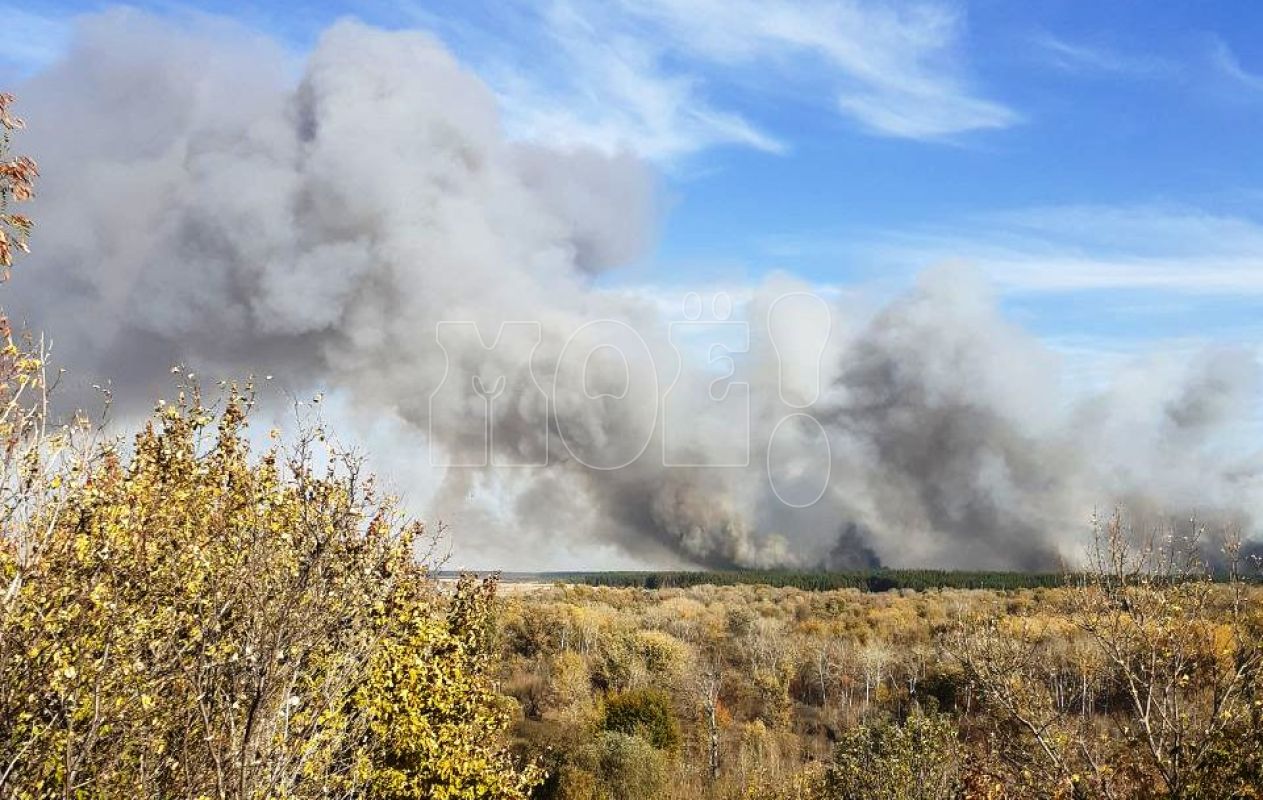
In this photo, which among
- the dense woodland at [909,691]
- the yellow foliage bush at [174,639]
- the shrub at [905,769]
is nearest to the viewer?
the yellow foliage bush at [174,639]

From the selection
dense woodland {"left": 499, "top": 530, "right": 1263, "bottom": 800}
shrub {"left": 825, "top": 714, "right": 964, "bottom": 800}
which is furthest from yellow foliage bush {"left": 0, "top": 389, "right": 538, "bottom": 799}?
shrub {"left": 825, "top": 714, "right": 964, "bottom": 800}

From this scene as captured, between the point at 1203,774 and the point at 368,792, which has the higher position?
the point at 1203,774

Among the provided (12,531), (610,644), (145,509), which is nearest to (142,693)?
(12,531)

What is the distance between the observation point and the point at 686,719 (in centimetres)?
4712

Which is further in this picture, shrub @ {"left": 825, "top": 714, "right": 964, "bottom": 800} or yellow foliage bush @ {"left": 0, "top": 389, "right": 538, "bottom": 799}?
shrub @ {"left": 825, "top": 714, "right": 964, "bottom": 800}

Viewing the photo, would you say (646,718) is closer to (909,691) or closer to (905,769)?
(909,691)

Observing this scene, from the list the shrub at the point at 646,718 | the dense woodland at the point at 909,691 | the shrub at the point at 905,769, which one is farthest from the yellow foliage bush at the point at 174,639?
the shrub at the point at 646,718

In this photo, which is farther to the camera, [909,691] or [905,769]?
[909,691]

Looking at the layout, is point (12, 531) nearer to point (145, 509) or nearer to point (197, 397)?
point (145, 509)

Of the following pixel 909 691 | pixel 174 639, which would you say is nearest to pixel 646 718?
pixel 909 691

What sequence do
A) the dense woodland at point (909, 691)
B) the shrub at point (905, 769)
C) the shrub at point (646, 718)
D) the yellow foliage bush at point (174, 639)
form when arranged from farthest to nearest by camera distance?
the shrub at point (646, 718) < the shrub at point (905, 769) < the dense woodland at point (909, 691) < the yellow foliage bush at point (174, 639)

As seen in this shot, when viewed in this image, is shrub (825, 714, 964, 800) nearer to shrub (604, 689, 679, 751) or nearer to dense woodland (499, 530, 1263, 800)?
dense woodland (499, 530, 1263, 800)

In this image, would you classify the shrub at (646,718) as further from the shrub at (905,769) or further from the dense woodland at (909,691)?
the shrub at (905,769)

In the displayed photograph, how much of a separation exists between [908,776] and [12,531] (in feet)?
58.5
